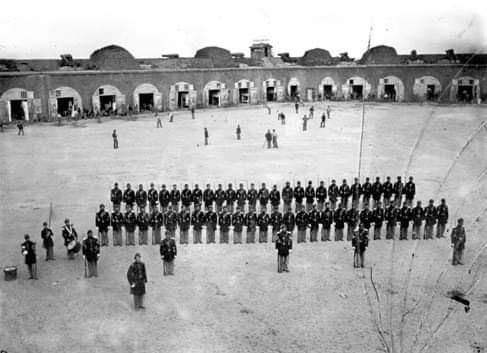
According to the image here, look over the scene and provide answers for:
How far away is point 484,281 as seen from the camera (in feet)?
36.4

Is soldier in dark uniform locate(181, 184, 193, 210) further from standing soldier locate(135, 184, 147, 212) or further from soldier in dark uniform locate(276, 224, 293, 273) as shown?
soldier in dark uniform locate(276, 224, 293, 273)

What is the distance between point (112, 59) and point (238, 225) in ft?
110

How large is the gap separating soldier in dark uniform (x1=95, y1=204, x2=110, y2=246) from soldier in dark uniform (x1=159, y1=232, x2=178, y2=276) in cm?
260

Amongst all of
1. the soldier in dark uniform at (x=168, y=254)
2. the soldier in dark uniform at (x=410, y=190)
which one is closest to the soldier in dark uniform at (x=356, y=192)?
the soldier in dark uniform at (x=410, y=190)

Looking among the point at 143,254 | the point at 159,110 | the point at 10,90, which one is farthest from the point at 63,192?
the point at 159,110

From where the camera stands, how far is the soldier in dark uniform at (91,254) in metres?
11.2

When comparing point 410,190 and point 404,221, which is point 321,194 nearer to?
point 410,190

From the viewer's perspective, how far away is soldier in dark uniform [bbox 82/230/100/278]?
442 inches

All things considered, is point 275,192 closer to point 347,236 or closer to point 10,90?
point 347,236

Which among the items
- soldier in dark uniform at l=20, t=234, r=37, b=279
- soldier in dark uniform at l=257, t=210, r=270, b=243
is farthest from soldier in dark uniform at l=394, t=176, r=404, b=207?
soldier in dark uniform at l=20, t=234, r=37, b=279

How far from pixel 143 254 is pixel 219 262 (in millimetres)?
2031

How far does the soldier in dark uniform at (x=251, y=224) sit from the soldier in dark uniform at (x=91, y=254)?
159 inches

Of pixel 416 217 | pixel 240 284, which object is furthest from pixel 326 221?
pixel 240 284

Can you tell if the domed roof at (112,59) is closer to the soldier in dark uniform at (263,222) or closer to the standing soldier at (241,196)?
the standing soldier at (241,196)
